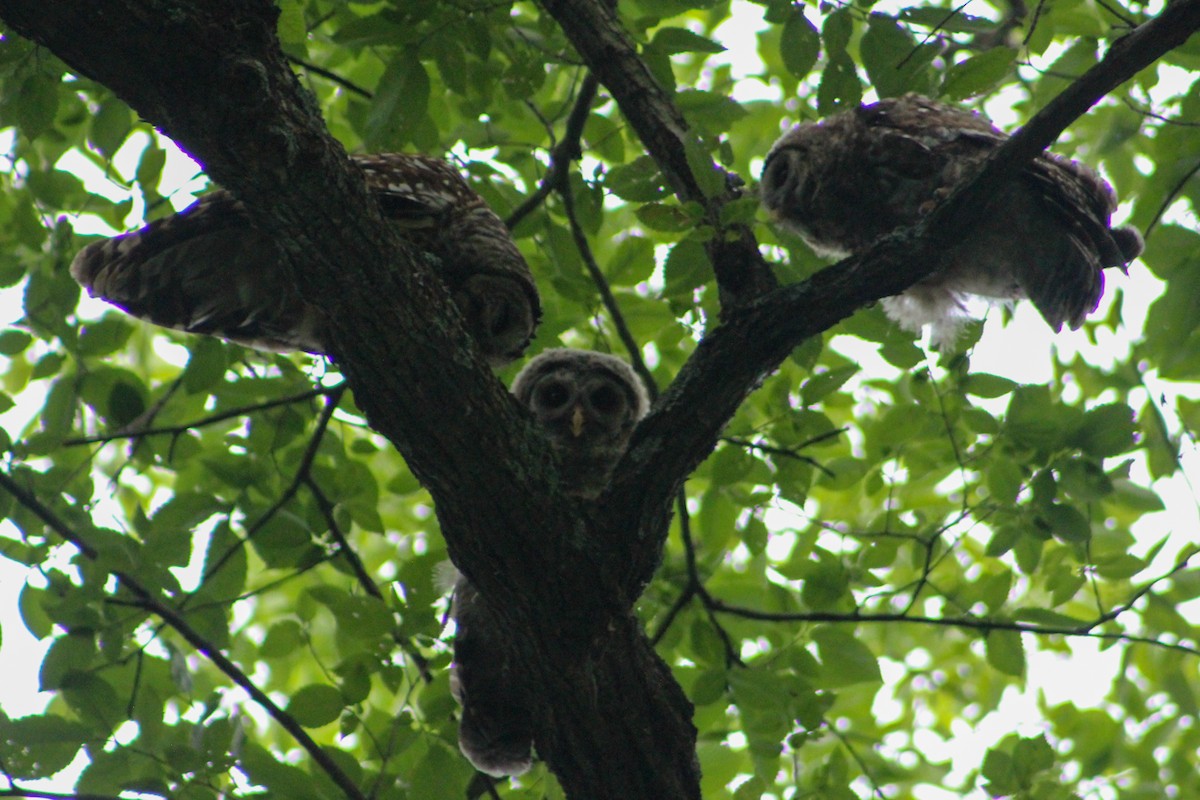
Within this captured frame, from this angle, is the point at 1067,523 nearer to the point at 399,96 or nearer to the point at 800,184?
the point at 800,184

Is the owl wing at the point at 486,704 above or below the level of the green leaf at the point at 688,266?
below

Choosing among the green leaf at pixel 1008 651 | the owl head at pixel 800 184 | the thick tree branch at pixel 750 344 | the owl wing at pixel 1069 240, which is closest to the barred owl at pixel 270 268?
the thick tree branch at pixel 750 344

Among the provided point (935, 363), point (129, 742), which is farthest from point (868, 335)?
point (129, 742)

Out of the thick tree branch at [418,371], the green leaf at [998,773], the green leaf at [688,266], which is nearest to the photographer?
the thick tree branch at [418,371]

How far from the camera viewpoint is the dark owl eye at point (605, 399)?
12.6 feet

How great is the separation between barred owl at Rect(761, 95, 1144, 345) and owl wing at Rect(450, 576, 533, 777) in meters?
1.56

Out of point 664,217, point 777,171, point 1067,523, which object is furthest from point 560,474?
point 777,171

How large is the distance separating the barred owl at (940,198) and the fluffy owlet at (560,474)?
839 mm

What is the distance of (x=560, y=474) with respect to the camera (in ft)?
8.08

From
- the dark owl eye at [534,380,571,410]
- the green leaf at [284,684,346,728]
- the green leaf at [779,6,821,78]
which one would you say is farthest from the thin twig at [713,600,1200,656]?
the green leaf at [779,6,821,78]

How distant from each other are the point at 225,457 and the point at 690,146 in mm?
2035

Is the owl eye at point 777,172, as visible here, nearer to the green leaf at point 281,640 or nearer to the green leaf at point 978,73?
the green leaf at point 978,73

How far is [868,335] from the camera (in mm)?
3197

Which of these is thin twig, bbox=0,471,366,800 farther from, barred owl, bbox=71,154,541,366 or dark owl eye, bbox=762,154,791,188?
dark owl eye, bbox=762,154,791,188
